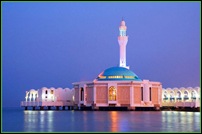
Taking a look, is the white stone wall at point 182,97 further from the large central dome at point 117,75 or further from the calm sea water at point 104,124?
the calm sea water at point 104,124

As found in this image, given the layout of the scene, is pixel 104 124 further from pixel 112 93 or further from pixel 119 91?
pixel 112 93

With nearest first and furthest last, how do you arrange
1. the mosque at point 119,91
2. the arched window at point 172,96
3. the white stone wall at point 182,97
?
the mosque at point 119,91
the white stone wall at point 182,97
the arched window at point 172,96

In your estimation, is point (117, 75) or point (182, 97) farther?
point (182, 97)

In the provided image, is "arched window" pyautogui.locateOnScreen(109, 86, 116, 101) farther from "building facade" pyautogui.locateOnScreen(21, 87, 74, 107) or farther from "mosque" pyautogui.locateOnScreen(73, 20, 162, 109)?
"building facade" pyautogui.locateOnScreen(21, 87, 74, 107)

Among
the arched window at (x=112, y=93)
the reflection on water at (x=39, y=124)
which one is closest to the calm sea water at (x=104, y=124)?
the reflection on water at (x=39, y=124)

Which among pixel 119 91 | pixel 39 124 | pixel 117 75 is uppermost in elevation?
pixel 117 75

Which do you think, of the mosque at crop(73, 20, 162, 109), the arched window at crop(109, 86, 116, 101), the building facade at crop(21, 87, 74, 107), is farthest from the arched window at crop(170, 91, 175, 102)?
the building facade at crop(21, 87, 74, 107)

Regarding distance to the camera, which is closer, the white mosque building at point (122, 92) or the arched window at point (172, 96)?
the white mosque building at point (122, 92)

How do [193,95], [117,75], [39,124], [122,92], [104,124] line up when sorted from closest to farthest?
[104,124]
[39,124]
[122,92]
[117,75]
[193,95]

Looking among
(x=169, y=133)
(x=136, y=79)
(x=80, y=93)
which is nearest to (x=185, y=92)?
(x=136, y=79)

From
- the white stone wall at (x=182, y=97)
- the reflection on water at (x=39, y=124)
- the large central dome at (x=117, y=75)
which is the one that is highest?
the large central dome at (x=117, y=75)

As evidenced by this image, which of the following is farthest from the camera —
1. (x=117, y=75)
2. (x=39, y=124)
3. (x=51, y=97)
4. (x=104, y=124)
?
(x=51, y=97)

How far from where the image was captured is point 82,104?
3381 inches

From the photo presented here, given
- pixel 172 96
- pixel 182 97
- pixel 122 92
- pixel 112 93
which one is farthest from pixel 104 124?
pixel 172 96
